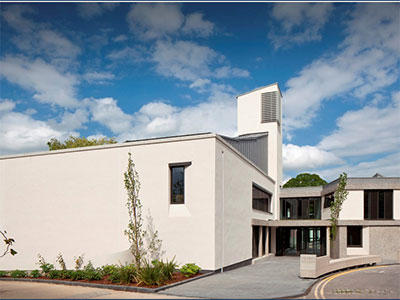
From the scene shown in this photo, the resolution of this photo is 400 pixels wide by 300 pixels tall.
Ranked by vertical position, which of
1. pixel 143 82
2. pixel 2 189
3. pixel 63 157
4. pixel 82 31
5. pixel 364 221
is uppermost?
pixel 82 31

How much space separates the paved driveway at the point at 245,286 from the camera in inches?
508

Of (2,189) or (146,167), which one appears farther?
(2,189)

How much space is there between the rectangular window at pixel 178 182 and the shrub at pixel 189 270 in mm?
3045

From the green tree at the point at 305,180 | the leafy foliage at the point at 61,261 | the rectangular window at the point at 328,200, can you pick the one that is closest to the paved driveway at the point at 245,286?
the leafy foliage at the point at 61,261

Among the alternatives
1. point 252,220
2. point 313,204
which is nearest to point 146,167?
point 252,220

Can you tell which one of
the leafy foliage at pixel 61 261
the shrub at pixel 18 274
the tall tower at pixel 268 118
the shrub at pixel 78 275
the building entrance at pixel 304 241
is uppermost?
the tall tower at pixel 268 118

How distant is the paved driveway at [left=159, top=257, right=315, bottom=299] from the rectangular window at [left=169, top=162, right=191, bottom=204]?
3.96m

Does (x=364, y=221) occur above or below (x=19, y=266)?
above

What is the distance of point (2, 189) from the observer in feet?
74.5

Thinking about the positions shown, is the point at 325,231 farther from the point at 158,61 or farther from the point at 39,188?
the point at 39,188

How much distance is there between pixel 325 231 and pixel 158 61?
67.6 ft

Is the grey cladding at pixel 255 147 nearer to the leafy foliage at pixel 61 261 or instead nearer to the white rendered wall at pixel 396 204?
the white rendered wall at pixel 396 204

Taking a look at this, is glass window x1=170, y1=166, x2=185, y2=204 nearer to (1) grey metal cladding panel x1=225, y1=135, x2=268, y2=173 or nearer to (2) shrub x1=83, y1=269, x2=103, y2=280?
(2) shrub x1=83, y1=269, x2=103, y2=280

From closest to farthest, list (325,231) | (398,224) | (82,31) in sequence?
1. (82,31)
2. (398,224)
3. (325,231)
